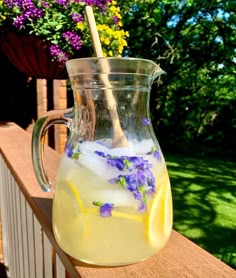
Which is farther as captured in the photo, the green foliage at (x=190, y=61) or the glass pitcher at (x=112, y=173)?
the green foliage at (x=190, y=61)

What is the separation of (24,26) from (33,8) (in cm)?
8

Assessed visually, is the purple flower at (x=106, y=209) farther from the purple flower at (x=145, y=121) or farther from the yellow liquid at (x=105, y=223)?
the purple flower at (x=145, y=121)

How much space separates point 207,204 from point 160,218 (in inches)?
138

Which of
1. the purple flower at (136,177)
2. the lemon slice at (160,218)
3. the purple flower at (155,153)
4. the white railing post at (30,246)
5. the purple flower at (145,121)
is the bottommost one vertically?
the white railing post at (30,246)

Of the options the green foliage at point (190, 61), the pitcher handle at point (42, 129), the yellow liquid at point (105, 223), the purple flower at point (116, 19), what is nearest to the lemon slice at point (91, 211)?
the yellow liquid at point (105, 223)

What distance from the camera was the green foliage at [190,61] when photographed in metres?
7.05

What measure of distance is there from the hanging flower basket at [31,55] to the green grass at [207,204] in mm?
1826

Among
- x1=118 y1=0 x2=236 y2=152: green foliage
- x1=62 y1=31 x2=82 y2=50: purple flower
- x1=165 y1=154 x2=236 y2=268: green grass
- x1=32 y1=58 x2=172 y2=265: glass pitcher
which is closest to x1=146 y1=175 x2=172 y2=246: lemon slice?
x1=32 y1=58 x2=172 y2=265: glass pitcher

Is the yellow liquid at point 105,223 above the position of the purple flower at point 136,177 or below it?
below

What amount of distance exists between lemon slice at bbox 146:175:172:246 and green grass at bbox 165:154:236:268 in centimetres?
225

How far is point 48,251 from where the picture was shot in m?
0.75

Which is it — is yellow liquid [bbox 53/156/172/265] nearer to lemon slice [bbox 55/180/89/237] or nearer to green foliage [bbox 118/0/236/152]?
lemon slice [bbox 55/180/89/237]

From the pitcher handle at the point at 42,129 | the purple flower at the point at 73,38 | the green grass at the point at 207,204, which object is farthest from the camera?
the green grass at the point at 207,204

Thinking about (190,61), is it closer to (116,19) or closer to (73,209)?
(116,19)
